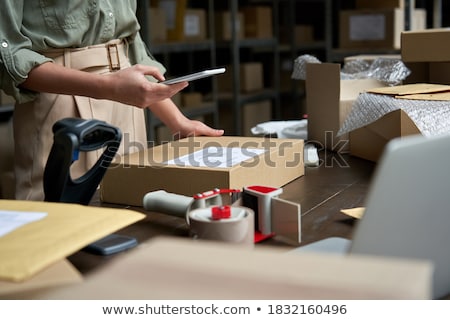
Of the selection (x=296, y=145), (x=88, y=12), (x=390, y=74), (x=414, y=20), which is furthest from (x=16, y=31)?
(x=414, y=20)

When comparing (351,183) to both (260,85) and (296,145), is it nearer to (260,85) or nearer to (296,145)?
(296,145)

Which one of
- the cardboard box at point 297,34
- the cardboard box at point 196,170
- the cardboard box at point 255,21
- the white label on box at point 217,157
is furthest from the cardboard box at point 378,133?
the cardboard box at point 297,34

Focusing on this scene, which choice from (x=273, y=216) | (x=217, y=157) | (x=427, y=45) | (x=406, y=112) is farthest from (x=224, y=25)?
(x=273, y=216)

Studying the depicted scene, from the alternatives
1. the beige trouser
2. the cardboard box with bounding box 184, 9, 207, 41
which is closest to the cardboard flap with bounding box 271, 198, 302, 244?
the beige trouser

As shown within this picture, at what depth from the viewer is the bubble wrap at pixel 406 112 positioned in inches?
53.4

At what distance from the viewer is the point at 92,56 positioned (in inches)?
64.9

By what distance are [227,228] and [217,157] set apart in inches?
15.8

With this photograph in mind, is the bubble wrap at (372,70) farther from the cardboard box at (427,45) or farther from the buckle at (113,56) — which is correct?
the buckle at (113,56)

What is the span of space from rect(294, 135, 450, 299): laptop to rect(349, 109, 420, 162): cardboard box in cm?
70

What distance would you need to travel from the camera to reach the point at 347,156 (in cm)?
168

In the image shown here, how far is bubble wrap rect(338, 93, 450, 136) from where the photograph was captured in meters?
1.36

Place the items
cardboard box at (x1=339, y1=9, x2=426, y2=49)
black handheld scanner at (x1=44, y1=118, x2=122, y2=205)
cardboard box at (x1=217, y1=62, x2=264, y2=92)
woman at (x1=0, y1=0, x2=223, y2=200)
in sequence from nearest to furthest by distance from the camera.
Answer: black handheld scanner at (x1=44, y1=118, x2=122, y2=205) < woman at (x1=0, y1=0, x2=223, y2=200) < cardboard box at (x1=339, y1=9, x2=426, y2=49) < cardboard box at (x1=217, y1=62, x2=264, y2=92)

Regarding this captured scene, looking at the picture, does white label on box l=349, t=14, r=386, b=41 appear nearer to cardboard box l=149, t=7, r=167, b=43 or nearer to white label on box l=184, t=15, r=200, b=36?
white label on box l=184, t=15, r=200, b=36

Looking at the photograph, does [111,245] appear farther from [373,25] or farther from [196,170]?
[373,25]
